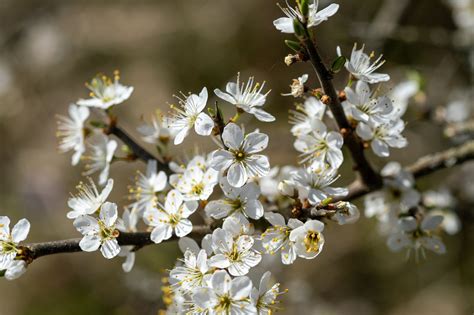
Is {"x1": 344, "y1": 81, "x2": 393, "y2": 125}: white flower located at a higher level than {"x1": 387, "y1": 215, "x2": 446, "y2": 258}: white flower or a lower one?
higher

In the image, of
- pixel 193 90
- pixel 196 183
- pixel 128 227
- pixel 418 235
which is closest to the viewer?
pixel 196 183

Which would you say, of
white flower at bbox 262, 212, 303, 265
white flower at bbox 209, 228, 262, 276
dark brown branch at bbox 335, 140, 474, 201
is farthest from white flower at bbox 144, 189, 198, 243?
dark brown branch at bbox 335, 140, 474, 201

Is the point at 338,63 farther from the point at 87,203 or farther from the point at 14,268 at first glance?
the point at 14,268

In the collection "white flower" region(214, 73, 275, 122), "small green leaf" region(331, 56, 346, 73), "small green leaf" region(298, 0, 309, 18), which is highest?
"small green leaf" region(298, 0, 309, 18)

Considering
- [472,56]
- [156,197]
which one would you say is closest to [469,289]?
[472,56]

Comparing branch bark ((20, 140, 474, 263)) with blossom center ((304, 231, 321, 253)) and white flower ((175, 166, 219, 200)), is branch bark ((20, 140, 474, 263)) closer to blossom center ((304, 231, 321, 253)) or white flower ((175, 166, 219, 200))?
white flower ((175, 166, 219, 200))

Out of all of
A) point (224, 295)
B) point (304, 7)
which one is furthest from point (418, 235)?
point (304, 7)

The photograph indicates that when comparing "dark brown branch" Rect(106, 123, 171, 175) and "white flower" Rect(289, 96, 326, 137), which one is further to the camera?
"dark brown branch" Rect(106, 123, 171, 175)
